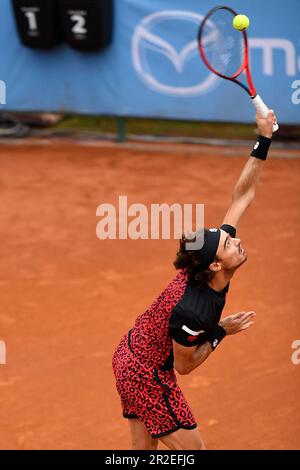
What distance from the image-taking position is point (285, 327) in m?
6.61

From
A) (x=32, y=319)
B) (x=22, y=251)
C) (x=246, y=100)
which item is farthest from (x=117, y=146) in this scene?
(x=32, y=319)

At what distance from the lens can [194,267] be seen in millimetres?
4016

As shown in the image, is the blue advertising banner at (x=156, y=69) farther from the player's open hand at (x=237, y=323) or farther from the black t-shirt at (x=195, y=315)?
the black t-shirt at (x=195, y=315)

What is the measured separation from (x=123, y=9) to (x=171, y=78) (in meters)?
A: 1.06

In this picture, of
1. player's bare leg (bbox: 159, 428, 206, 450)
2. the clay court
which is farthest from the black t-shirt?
the clay court

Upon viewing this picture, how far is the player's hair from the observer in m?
4.00

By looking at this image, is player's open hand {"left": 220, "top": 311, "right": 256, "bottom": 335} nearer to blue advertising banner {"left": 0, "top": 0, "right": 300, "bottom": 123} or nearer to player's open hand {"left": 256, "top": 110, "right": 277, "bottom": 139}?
player's open hand {"left": 256, "top": 110, "right": 277, "bottom": 139}

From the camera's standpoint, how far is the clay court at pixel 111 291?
557 cm

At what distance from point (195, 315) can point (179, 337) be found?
0.13m
